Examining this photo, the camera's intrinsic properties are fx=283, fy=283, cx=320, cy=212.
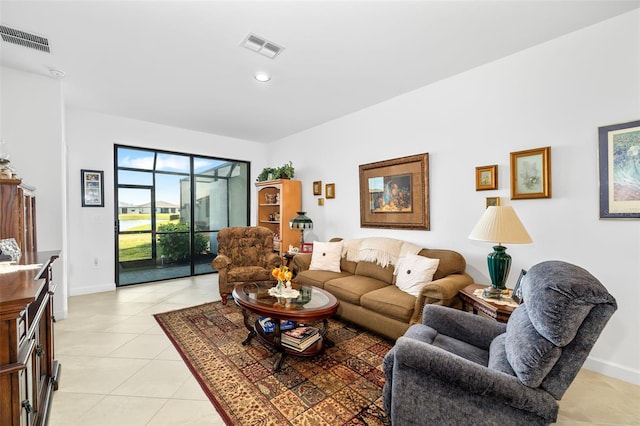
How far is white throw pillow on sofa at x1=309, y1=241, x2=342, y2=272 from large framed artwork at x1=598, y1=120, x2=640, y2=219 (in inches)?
102

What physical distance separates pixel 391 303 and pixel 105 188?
15.0 feet

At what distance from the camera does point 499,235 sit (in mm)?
2135

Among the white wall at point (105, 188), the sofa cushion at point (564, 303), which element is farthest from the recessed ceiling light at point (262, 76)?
the sofa cushion at point (564, 303)

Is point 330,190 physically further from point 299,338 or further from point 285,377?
point 285,377

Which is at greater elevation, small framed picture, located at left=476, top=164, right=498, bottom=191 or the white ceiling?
the white ceiling

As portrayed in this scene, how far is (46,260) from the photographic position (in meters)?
1.89

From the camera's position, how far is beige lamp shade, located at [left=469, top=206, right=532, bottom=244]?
6.93ft

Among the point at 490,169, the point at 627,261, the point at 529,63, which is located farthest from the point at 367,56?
the point at 627,261

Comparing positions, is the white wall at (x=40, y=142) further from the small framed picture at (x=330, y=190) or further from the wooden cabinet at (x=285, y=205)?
the small framed picture at (x=330, y=190)

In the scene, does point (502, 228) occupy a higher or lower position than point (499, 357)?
higher

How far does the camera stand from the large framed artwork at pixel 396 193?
3.39 m

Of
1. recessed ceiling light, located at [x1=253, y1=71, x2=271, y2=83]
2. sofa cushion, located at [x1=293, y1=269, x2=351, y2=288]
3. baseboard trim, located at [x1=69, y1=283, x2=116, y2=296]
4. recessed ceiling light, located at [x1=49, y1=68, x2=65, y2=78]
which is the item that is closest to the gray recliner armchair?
sofa cushion, located at [x1=293, y1=269, x2=351, y2=288]

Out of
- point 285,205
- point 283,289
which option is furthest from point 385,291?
point 285,205

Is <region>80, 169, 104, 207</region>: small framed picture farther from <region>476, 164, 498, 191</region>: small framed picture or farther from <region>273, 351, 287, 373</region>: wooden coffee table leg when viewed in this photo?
<region>476, 164, 498, 191</region>: small framed picture
